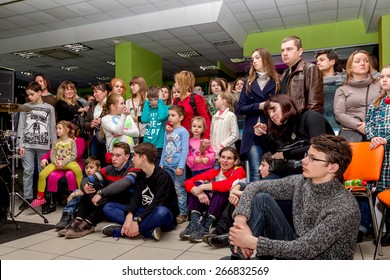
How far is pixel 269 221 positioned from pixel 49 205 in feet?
9.39

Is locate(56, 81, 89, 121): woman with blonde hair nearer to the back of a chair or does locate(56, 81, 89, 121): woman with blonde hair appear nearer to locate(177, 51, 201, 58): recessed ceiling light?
the back of a chair

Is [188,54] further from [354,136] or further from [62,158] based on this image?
[354,136]

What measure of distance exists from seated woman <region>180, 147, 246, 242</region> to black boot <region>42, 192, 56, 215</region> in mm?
1762

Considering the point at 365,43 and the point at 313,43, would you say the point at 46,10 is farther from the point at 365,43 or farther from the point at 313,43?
the point at 365,43

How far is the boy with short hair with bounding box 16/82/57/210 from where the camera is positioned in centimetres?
378

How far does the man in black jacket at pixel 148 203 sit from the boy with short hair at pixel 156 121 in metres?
0.69

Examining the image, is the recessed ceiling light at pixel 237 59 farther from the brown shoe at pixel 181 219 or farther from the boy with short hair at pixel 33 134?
the brown shoe at pixel 181 219

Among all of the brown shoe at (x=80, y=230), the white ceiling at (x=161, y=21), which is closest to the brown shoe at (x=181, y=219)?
the brown shoe at (x=80, y=230)

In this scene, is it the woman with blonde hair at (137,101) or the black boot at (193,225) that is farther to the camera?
the woman with blonde hair at (137,101)

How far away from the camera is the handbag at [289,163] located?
201 cm

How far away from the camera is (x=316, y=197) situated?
153 cm

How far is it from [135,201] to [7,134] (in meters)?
1.50

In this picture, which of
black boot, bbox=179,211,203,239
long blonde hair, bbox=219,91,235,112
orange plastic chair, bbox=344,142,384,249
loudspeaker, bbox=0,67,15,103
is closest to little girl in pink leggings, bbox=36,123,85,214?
loudspeaker, bbox=0,67,15,103
